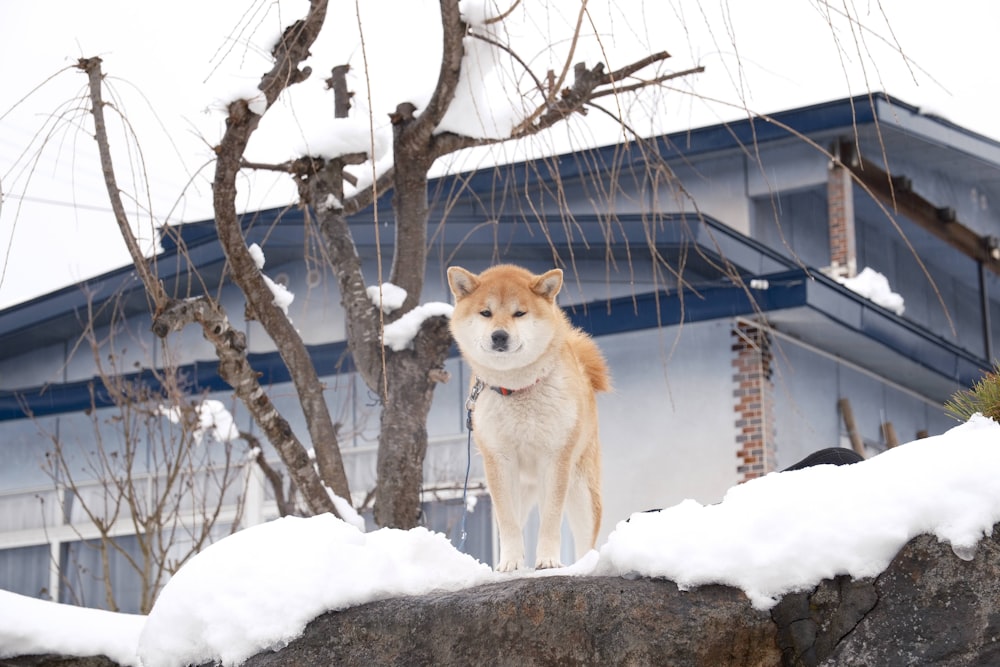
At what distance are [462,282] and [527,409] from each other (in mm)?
729

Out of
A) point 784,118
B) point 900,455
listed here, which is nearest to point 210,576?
point 900,455

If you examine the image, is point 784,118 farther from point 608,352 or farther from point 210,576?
point 210,576

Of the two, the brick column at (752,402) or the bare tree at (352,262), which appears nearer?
the bare tree at (352,262)

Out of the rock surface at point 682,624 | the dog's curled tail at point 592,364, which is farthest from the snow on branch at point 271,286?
the rock surface at point 682,624

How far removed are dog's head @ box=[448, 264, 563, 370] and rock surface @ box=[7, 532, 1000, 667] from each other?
1.18 metres

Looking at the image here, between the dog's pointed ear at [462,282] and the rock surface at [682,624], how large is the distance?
5.27 feet

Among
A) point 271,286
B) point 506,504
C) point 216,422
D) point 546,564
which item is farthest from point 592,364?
point 216,422

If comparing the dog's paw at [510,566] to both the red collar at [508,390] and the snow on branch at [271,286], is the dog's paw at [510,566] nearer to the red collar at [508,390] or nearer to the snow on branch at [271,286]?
the red collar at [508,390]

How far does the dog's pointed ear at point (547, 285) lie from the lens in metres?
4.89

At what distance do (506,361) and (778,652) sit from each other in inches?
69.1

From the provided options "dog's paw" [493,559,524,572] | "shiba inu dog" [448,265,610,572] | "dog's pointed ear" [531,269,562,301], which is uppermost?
"dog's pointed ear" [531,269,562,301]

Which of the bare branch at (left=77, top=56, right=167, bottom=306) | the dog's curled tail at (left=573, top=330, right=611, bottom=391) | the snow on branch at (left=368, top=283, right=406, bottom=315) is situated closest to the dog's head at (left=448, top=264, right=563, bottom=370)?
the dog's curled tail at (left=573, top=330, right=611, bottom=391)

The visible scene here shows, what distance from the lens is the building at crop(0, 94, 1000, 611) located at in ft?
35.1

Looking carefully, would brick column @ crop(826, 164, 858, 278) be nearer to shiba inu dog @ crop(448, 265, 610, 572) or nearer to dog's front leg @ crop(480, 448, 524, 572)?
shiba inu dog @ crop(448, 265, 610, 572)
